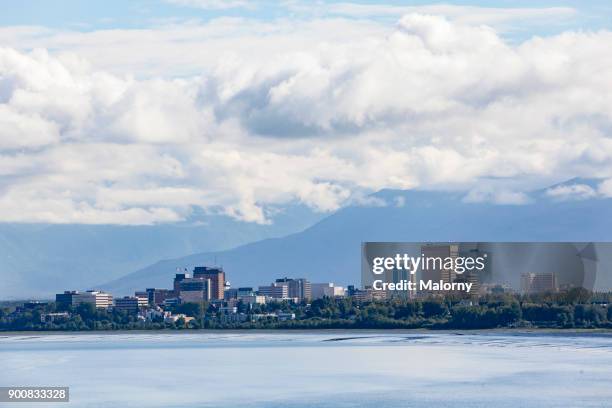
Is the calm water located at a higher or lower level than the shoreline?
lower

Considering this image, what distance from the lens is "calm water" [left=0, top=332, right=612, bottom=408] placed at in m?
→ 65.7

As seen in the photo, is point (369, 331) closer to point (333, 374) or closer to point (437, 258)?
point (437, 258)

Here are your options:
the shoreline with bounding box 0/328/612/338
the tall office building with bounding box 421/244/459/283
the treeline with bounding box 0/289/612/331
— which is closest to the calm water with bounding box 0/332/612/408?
the tall office building with bounding box 421/244/459/283

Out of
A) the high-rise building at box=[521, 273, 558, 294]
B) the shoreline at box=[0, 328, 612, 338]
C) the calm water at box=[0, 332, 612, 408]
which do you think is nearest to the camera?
the calm water at box=[0, 332, 612, 408]

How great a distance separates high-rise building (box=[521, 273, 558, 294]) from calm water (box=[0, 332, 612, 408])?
60.8ft

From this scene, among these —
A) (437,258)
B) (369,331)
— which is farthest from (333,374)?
(369,331)

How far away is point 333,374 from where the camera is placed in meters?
80.9

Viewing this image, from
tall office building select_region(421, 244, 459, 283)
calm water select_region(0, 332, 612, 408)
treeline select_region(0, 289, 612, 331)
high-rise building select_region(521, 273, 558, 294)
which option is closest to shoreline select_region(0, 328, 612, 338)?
treeline select_region(0, 289, 612, 331)

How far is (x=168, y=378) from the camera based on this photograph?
3105 inches

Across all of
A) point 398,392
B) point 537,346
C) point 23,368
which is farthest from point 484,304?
point 398,392

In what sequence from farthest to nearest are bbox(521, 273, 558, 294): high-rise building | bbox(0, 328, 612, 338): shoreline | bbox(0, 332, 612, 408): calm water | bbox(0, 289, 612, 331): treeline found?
bbox(0, 289, 612, 331): treeline, bbox(0, 328, 612, 338): shoreline, bbox(521, 273, 558, 294): high-rise building, bbox(0, 332, 612, 408): calm water

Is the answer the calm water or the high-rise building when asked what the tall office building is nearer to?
the calm water

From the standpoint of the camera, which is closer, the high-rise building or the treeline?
Answer: the high-rise building

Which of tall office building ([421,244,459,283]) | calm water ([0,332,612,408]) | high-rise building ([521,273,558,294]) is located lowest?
calm water ([0,332,612,408])
